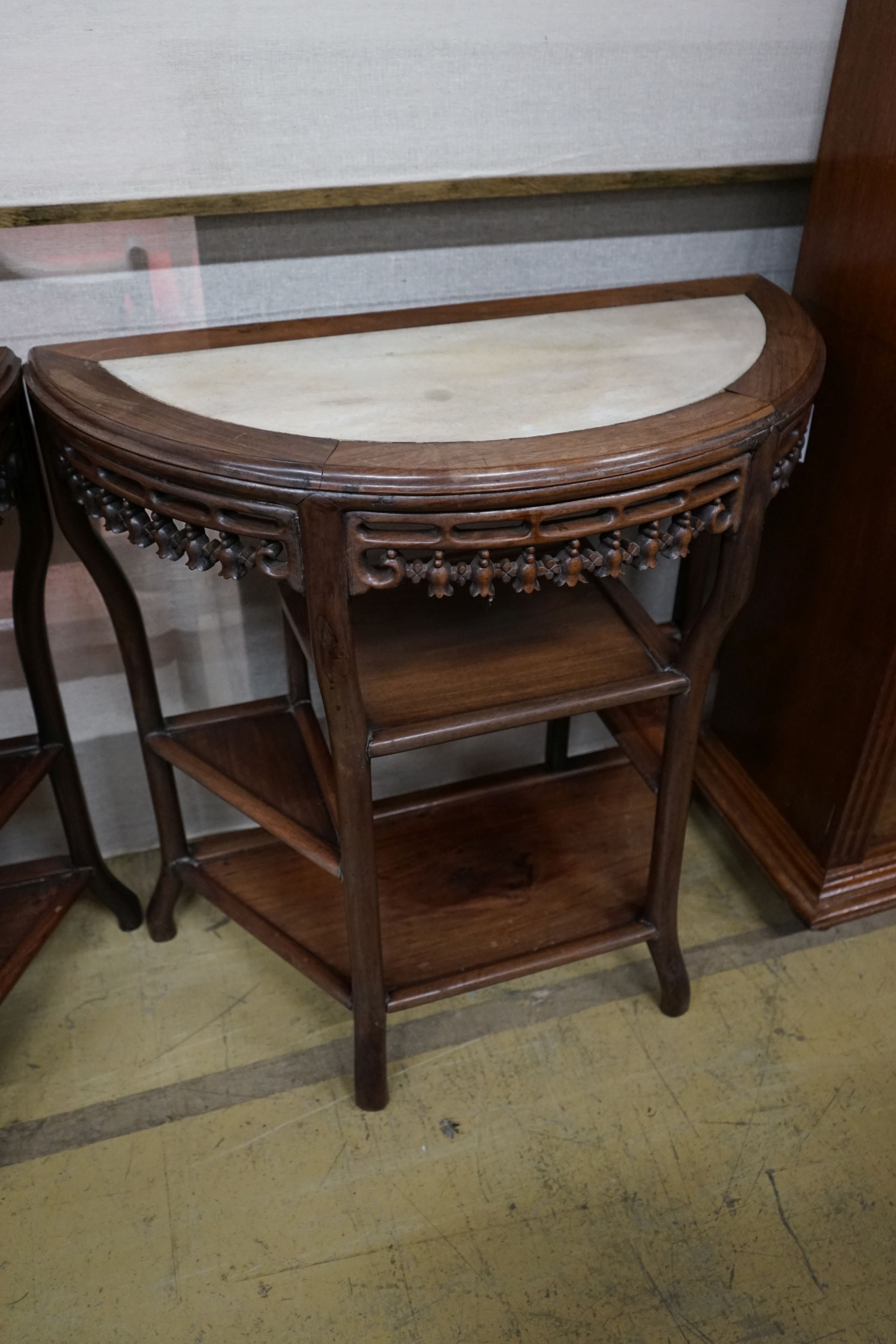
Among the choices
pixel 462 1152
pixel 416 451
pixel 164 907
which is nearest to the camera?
pixel 416 451

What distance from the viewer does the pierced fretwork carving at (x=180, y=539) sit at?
92 cm

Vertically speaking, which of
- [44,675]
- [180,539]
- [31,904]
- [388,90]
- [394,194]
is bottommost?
[31,904]

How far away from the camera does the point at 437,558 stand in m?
0.90

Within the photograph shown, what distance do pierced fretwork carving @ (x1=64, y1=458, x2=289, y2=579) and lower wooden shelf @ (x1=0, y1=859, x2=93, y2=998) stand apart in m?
0.59

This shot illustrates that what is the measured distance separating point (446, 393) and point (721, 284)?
0.46 meters

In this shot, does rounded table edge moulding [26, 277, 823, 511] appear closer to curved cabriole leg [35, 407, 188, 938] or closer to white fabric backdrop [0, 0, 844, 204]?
curved cabriole leg [35, 407, 188, 938]

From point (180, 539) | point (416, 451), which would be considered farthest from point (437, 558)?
point (180, 539)

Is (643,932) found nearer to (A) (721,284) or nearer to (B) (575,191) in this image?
(A) (721,284)

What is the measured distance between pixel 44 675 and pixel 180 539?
1.48 feet

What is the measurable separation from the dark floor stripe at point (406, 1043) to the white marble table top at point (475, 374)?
2.77 feet

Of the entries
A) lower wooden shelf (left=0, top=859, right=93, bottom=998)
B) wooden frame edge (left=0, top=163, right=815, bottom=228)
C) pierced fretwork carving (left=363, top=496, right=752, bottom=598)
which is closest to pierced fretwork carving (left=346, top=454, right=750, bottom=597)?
pierced fretwork carving (left=363, top=496, right=752, bottom=598)

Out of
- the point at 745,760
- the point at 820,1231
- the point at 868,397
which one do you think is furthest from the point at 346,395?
the point at 820,1231

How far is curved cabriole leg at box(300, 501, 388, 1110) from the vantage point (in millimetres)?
893

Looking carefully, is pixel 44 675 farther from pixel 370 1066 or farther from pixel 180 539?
pixel 370 1066
